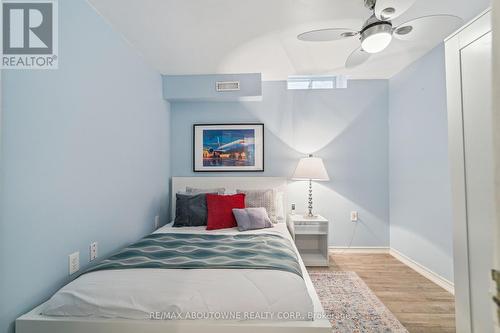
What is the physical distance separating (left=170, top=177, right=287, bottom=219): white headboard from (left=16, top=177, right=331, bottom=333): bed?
209cm

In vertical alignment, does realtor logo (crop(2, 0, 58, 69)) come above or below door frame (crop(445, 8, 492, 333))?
above

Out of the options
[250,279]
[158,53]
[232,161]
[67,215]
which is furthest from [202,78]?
[250,279]

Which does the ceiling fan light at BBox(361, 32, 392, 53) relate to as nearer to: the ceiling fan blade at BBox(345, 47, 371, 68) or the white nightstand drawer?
the ceiling fan blade at BBox(345, 47, 371, 68)

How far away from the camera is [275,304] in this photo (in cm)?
139

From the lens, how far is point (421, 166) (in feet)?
9.70

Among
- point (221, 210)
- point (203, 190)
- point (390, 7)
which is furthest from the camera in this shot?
point (203, 190)

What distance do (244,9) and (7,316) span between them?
2.49 m

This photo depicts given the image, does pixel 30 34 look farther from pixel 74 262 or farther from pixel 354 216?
pixel 354 216

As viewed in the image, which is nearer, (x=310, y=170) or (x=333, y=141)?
(x=310, y=170)

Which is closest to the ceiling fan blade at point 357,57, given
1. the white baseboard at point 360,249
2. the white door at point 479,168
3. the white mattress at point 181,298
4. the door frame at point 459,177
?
the door frame at point 459,177

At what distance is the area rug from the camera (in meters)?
1.92

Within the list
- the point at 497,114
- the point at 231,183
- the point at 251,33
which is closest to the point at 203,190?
the point at 231,183

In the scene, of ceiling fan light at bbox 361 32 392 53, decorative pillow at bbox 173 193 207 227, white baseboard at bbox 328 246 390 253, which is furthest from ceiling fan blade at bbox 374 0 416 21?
white baseboard at bbox 328 246 390 253

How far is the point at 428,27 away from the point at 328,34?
25.5 inches
